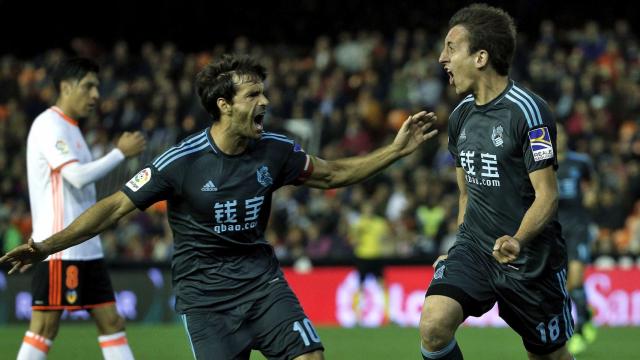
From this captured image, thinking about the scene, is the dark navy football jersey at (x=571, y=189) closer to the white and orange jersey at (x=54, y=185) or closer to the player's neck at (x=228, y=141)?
the white and orange jersey at (x=54, y=185)

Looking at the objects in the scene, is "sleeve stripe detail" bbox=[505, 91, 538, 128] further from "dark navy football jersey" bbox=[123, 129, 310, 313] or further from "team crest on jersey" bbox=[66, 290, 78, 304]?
"team crest on jersey" bbox=[66, 290, 78, 304]

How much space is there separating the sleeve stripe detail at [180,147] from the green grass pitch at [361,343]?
4.97 metres

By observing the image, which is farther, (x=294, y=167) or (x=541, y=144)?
(x=294, y=167)

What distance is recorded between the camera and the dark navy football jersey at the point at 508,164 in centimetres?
601

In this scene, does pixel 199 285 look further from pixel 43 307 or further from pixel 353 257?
pixel 353 257

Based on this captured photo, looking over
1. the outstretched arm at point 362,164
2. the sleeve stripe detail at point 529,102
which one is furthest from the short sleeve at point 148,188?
the sleeve stripe detail at point 529,102

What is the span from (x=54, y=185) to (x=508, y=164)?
10.9 feet

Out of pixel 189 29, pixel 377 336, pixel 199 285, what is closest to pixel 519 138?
pixel 199 285

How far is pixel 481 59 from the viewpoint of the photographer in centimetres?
625

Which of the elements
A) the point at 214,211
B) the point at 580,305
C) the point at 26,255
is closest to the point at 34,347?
the point at 26,255

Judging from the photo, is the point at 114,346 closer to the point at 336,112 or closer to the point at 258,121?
the point at 258,121

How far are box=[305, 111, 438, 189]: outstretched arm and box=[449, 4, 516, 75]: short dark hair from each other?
47 cm

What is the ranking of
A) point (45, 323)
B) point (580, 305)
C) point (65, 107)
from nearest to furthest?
1. point (45, 323)
2. point (65, 107)
3. point (580, 305)

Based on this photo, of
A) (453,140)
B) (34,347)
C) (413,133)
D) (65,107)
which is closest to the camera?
(413,133)
